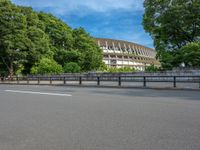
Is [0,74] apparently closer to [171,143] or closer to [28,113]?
[28,113]

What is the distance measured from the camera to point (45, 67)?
1923 inches

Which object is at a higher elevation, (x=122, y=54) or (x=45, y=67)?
(x=122, y=54)

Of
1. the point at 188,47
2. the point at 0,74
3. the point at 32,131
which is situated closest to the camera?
the point at 32,131

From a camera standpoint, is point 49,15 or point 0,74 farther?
point 49,15

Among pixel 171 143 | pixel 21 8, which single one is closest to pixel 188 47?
pixel 171 143

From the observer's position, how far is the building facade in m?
136

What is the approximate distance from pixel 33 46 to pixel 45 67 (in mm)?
4134

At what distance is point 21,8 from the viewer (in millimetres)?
52656

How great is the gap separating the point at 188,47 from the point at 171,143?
2934 cm

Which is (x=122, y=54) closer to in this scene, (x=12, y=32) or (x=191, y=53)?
(x=12, y=32)

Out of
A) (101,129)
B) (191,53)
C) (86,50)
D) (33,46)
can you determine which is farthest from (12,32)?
(101,129)

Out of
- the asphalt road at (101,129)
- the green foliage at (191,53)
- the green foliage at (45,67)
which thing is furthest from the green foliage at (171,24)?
the asphalt road at (101,129)

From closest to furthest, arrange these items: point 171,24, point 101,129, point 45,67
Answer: point 101,129
point 171,24
point 45,67

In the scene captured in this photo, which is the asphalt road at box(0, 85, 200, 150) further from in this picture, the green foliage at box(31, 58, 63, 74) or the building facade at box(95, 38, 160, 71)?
the building facade at box(95, 38, 160, 71)
